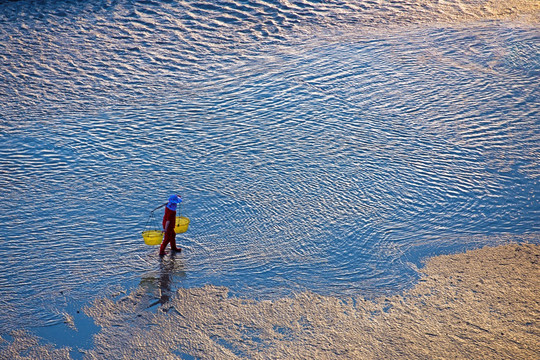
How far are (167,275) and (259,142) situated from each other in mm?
3825

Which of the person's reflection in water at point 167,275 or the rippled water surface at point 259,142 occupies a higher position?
the rippled water surface at point 259,142

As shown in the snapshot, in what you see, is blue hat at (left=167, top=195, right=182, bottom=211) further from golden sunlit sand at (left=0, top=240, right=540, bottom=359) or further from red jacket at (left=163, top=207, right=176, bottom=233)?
golden sunlit sand at (left=0, top=240, right=540, bottom=359)

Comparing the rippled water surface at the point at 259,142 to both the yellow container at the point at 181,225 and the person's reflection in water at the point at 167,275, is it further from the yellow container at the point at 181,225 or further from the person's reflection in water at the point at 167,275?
the yellow container at the point at 181,225

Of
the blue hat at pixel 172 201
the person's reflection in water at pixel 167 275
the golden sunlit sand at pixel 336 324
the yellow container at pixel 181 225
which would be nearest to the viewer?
the golden sunlit sand at pixel 336 324

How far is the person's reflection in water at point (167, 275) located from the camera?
7216 millimetres

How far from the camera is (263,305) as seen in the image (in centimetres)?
718

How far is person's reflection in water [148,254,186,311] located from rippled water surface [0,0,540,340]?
7 centimetres

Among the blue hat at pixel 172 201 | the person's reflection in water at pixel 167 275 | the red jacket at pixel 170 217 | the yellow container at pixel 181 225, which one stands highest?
the blue hat at pixel 172 201

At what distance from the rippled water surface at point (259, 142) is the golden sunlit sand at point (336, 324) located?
0.37 metres

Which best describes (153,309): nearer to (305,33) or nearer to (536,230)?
(536,230)

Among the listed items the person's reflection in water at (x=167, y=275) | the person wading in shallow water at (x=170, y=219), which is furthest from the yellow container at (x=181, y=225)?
the person's reflection in water at (x=167, y=275)

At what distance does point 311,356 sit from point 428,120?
20.9 ft

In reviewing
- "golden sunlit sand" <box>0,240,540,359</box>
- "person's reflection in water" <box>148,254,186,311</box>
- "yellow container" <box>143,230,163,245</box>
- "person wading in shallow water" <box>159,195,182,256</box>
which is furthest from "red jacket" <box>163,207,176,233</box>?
"golden sunlit sand" <box>0,240,540,359</box>

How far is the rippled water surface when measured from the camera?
788 centimetres
